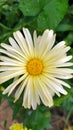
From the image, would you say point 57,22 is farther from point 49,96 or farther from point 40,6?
point 49,96

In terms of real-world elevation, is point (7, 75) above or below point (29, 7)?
below

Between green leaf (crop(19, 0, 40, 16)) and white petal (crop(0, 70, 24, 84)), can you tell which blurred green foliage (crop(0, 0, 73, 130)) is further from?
white petal (crop(0, 70, 24, 84))

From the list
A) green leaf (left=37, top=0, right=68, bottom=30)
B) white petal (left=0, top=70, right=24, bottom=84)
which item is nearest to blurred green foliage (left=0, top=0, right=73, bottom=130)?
green leaf (left=37, top=0, right=68, bottom=30)

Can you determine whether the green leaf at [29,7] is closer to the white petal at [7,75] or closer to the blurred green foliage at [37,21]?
the blurred green foliage at [37,21]

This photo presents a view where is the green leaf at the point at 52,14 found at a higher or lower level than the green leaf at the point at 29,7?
lower

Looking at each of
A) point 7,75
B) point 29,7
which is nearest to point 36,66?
point 7,75

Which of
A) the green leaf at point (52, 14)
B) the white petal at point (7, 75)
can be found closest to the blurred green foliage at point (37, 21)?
the green leaf at point (52, 14)

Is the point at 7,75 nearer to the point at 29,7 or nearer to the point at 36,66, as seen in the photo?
the point at 36,66

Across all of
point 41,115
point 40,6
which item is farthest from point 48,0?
point 41,115
